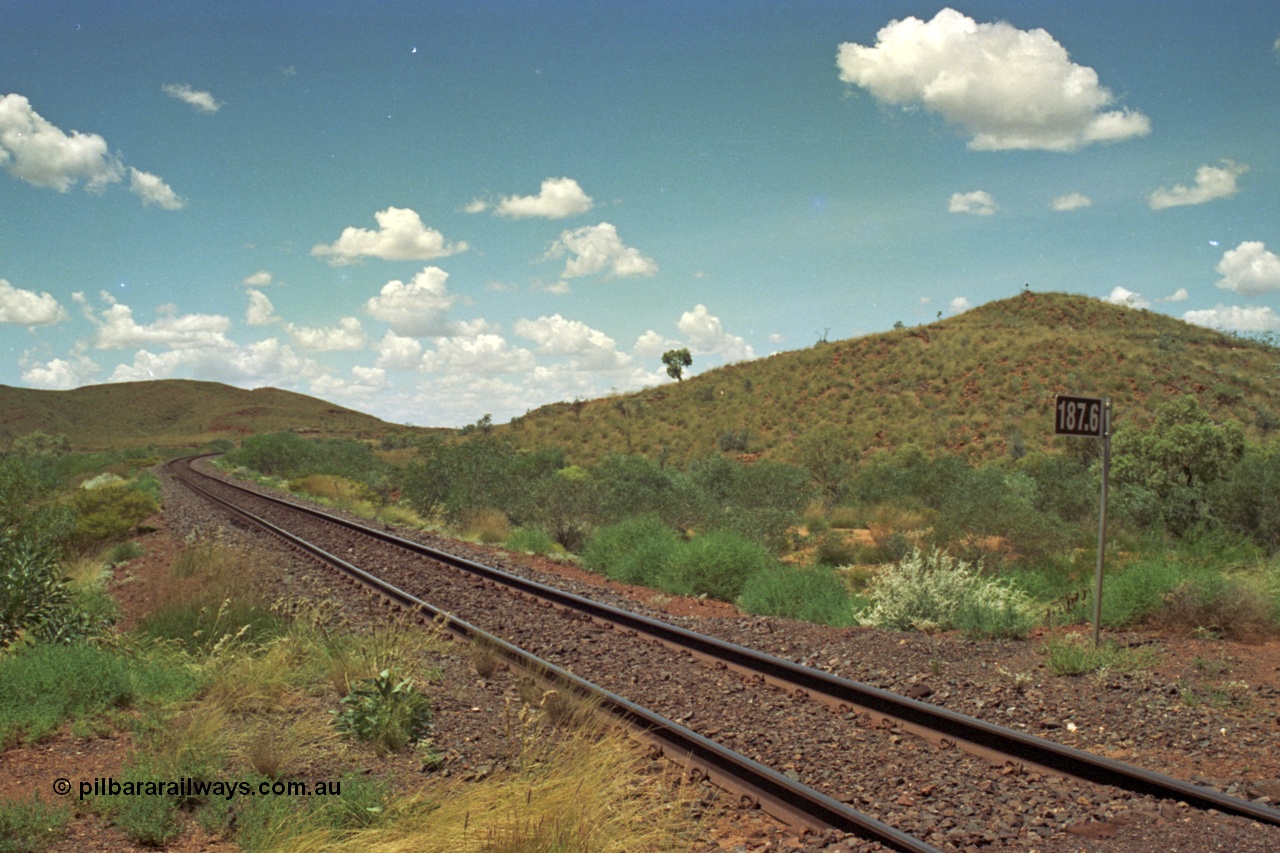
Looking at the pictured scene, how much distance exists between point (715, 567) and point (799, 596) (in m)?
2.01

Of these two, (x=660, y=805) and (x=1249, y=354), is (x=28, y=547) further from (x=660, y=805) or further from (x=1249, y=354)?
(x=1249, y=354)

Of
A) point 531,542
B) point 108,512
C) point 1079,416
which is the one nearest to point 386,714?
point 1079,416

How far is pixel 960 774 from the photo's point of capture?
5.92m

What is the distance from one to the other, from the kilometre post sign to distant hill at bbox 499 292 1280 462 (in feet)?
102

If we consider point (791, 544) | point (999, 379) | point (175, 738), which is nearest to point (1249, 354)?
point (999, 379)

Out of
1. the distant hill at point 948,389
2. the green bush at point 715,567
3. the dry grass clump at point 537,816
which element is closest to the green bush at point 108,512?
the green bush at point 715,567

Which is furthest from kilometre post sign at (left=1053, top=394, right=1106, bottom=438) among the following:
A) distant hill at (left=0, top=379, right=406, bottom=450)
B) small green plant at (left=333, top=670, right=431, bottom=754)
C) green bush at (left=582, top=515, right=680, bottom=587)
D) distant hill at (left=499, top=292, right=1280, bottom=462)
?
distant hill at (left=0, top=379, right=406, bottom=450)

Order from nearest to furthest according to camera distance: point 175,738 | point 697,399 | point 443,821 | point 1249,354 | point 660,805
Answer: point 443,821
point 660,805
point 175,738
point 1249,354
point 697,399

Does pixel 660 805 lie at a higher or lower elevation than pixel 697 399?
lower

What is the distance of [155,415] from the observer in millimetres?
174375

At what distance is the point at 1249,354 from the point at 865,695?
58.7 m

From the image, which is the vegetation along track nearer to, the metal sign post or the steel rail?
the steel rail

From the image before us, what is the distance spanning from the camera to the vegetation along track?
5000 mm

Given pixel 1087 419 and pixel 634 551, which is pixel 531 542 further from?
pixel 1087 419
